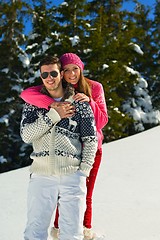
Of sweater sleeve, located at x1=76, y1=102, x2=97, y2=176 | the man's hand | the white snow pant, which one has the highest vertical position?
the man's hand

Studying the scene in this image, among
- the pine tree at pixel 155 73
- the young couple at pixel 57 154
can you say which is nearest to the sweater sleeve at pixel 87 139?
the young couple at pixel 57 154

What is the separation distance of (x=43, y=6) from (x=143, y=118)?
20.3 ft

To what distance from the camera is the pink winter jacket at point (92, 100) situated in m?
2.27

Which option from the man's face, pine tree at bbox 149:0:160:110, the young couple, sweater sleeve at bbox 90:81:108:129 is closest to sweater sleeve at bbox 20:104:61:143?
the young couple

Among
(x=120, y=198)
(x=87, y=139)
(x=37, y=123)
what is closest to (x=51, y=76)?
(x=37, y=123)

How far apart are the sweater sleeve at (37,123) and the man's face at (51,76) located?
14 cm

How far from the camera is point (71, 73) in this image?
8.52 feet

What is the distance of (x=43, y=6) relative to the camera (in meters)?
16.6

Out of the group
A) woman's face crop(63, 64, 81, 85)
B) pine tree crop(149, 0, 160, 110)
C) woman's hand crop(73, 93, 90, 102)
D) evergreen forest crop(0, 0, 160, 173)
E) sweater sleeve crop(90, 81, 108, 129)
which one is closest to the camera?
woman's hand crop(73, 93, 90, 102)

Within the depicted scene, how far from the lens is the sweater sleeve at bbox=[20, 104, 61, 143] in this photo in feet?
7.21

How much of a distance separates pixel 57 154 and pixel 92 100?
578 millimetres

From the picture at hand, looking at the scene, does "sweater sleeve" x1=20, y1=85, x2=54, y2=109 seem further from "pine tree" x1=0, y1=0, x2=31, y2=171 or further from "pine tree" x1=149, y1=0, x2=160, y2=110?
"pine tree" x1=149, y1=0, x2=160, y2=110

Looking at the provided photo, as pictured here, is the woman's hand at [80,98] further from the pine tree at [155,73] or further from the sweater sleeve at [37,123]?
the pine tree at [155,73]

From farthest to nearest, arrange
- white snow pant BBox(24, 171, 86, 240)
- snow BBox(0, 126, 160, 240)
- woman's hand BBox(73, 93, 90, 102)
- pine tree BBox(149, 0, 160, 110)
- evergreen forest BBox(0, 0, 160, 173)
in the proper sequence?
1. pine tree BBox(149, 0, 160, 110)
2. evergreen forest BBox(0, 0, 160, 173)
3. snow BBox(0, 126, 160, 240)
4. woman's hand BBox(73, 93, 90, 102)
5. white snow pant BBox(24, 171, 86, 240)
